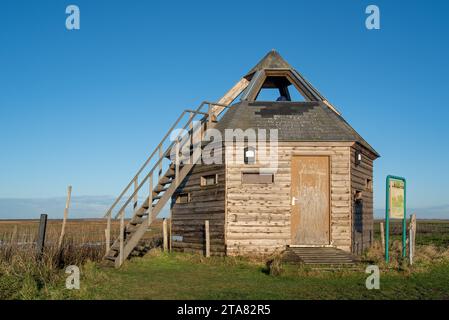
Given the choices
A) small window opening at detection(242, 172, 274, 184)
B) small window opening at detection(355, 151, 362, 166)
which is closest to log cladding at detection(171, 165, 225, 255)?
small window opening at detection(242, 172, 274, 184)

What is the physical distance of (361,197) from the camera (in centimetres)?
1834

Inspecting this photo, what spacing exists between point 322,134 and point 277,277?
631 centimetres

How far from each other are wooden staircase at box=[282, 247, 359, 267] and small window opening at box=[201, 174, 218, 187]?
3.82 metres

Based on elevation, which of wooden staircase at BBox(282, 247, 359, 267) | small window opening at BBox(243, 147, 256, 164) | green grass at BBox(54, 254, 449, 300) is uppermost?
small window opening at BBox(243, 147, 256, 164)

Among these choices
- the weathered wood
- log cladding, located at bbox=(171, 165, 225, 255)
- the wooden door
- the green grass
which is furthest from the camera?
the weathered wood

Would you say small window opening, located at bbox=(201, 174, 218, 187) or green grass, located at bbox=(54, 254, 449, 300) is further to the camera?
small window opening, located at bbox=(201, 174, 218, 187)

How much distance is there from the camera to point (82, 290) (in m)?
10.3

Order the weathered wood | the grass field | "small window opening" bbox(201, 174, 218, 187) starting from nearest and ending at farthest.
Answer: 1. the grass field
2. "small window opening" bbox(201, 174, 218, 187)
3. the weathered wood

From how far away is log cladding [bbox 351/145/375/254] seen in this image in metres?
17.6

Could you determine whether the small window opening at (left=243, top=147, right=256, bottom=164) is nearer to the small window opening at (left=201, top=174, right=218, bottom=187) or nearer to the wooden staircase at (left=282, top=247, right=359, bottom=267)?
the small window opening at (left=201, top=174, right=218, bottom=187)

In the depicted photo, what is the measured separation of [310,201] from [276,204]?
1.31 m

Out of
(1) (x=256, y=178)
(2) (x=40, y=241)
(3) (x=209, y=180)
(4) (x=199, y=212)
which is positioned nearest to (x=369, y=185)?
(1) (x=256, y=178)

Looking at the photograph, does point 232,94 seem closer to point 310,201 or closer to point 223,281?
point 310,201
